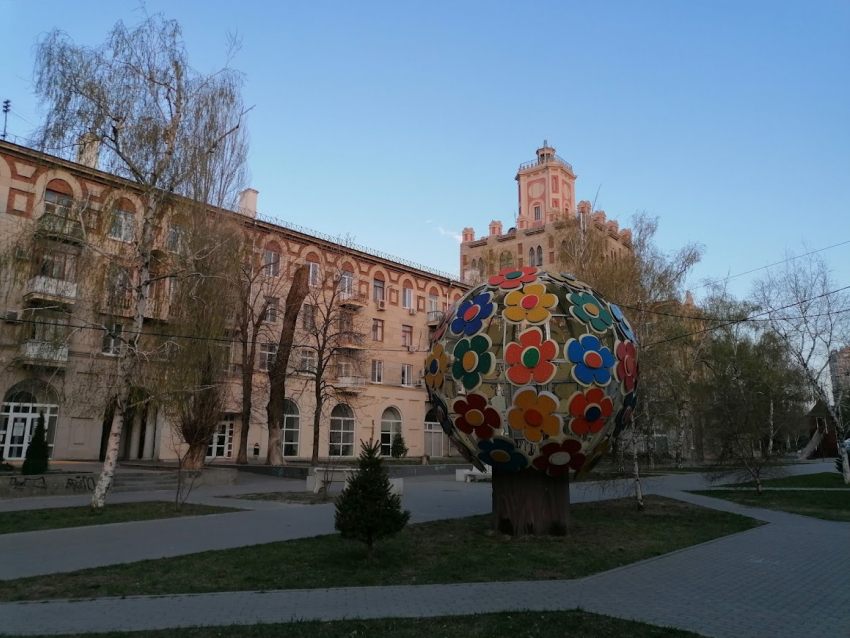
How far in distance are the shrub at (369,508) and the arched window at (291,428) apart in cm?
3051

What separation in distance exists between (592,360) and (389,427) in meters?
36.0

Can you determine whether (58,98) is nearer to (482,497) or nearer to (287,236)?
(482,497)

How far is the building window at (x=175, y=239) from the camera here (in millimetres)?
17219

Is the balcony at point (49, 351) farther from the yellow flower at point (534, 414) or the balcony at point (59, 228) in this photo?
the yellow flower at point (534, 414)

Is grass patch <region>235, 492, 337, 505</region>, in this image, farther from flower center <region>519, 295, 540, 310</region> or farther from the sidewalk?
the sidewalk

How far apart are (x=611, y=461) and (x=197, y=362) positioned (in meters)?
12.9

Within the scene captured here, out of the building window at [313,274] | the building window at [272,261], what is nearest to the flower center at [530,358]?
the building window at [313,274]

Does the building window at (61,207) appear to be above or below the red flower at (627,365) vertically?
above

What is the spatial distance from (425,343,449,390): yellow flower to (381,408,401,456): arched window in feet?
110

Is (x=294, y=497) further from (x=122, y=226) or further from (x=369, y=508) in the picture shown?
(x=369, y=508)

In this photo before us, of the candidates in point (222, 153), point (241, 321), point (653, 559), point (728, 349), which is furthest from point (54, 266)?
point (728, 349)

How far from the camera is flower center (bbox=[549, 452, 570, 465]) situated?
986 cm

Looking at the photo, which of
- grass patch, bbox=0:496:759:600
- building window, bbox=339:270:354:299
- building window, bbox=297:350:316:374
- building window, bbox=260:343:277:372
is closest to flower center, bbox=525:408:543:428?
grass patch, bbox=0:496:759:600

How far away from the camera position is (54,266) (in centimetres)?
1667
